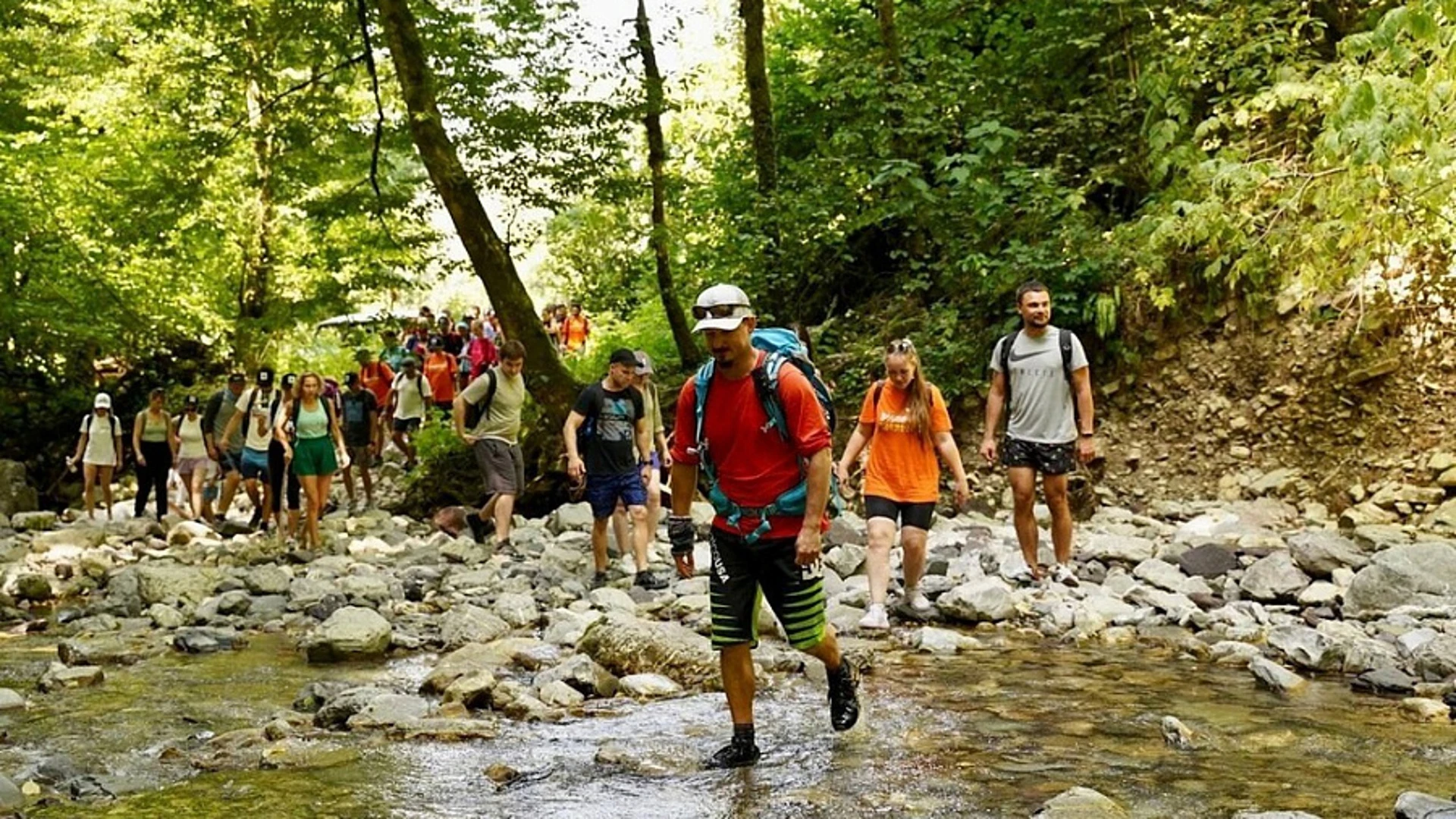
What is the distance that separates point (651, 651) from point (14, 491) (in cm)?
1618

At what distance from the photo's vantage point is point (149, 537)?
15.6m

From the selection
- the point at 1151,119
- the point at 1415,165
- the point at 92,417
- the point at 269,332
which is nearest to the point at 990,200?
the point at 1151,119

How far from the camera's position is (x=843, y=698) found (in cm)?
573

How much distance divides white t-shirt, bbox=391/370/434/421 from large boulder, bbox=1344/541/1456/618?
49.3ft

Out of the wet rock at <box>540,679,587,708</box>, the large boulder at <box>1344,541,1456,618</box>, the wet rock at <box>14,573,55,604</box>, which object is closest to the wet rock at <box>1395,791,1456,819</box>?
the wet rock at <box>540,679,587,708</box>

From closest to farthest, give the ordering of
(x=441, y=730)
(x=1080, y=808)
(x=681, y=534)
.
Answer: (x=1080, y=808)
(x=441, y=730)
(x=681, y=534)

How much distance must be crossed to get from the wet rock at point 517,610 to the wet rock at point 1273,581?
521 centimetres

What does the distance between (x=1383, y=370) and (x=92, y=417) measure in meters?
16.5

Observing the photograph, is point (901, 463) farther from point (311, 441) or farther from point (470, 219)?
point (470, 219)

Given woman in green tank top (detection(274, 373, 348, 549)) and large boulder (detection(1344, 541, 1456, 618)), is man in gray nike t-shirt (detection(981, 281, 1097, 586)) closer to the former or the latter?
large boulder (detection(1344, 541, 1456, 618))

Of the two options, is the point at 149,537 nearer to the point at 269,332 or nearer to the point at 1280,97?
the point at 269,332

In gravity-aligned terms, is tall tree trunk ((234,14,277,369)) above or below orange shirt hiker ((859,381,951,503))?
above

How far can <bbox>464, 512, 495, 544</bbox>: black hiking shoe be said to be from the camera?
14.0 meters

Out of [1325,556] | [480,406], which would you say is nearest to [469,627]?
[480,406]
